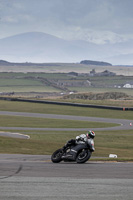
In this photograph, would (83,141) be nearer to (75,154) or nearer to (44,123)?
(75,154)

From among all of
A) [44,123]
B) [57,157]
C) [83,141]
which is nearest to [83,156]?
[83,141]

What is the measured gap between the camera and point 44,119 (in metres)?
72.9

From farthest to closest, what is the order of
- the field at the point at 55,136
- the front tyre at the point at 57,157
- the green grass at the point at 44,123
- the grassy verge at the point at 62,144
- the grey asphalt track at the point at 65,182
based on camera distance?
the green grass at the point at 44,123, the field at the point at 55,136, the grassy verge at the point at 62,144, the front tyre at the point at 57,157, the grey asphalt track at the point at 65,182

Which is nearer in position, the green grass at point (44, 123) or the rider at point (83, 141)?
the rider at point (83, 141)

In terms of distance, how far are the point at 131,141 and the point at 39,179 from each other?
3396 centimetres

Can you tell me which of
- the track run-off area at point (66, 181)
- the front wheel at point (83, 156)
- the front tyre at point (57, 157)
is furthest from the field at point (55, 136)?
the track run-off area at point (66, 181)

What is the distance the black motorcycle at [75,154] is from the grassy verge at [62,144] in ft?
10.5

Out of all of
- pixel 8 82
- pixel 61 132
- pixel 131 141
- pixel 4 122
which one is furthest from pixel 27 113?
pixel 8 82

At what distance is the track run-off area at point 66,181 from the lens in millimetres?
13320

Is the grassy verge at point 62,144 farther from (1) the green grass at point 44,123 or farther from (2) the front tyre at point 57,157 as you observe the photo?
(1) the green grass at point 44,123

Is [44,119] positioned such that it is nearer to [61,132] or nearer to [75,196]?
[61,132]

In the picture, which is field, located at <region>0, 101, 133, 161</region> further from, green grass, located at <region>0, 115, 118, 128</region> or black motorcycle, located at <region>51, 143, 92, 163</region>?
black motorcycle, located at <region>51, 143, 92, 163</region>

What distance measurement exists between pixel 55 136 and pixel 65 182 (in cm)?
3558

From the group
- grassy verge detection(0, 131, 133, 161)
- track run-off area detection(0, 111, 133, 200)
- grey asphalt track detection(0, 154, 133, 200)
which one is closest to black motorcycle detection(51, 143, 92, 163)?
track run-off area detection(0, 111, 133, 200)
